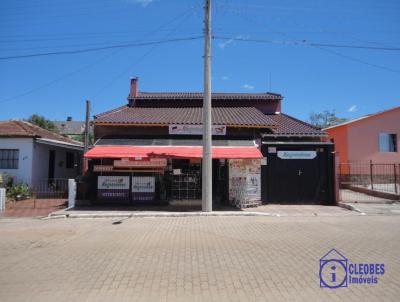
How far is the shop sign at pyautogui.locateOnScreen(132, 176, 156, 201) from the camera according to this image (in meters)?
16.1

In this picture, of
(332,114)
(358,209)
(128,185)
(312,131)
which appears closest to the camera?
(358,209)

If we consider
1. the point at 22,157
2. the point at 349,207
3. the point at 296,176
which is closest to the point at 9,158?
the point at 22,157

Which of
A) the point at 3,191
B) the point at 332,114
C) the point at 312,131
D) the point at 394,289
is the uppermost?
the point at 332,114

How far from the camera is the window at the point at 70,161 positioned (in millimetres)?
25244

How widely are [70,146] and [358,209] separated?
17123 mm

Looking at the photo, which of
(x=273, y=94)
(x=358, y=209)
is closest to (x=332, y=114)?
(x=273, y=94)

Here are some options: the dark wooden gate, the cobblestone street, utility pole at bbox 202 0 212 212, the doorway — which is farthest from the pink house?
the doorway

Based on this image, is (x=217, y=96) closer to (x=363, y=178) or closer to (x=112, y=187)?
(x=112, y=187)

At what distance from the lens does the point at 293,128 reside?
65.6 ft

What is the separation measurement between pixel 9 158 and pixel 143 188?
8919 millimetres

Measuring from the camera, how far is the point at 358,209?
48.8 ft

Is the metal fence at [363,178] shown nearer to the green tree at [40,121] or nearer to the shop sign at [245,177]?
the shop sign at [245,177]

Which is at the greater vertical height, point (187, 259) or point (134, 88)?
point (134, 88)

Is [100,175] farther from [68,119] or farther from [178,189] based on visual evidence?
[68,119]
